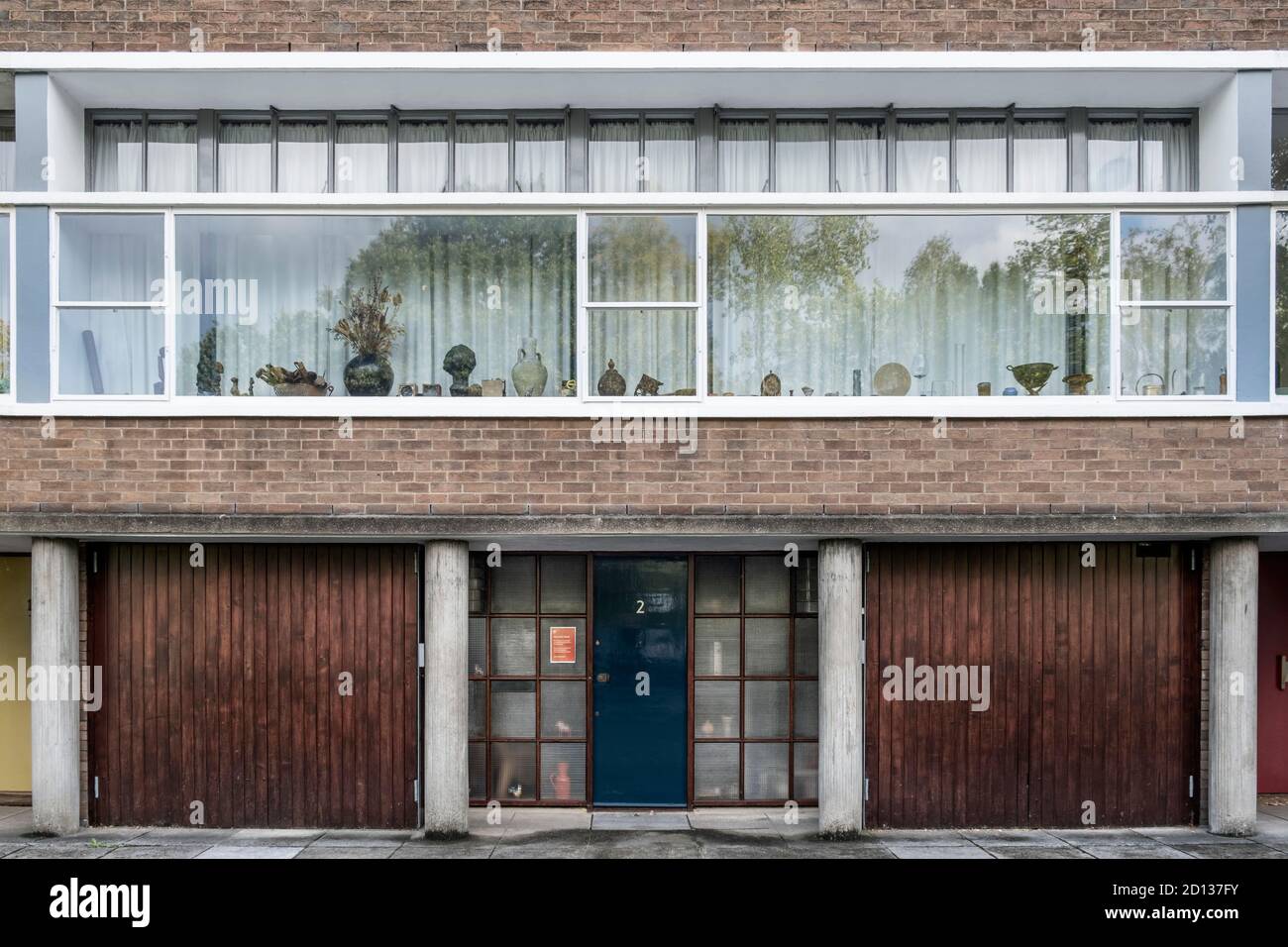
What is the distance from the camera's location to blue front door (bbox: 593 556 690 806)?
27.8ft

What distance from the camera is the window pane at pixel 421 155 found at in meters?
8.48

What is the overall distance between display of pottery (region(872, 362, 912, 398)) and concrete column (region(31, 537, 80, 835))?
7364 mm

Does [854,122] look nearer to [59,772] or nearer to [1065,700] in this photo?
[1065,700]

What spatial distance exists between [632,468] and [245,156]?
4750 mm

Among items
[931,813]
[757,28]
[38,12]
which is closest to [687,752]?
[931,813]

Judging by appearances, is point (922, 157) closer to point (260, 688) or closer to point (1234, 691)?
point (1234, 691)

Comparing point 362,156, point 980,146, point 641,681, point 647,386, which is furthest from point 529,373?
point 980,146

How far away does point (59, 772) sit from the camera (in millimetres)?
7824

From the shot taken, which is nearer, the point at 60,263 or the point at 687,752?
the point at 60,263

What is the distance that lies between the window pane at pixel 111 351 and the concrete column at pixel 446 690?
2999 millimetres

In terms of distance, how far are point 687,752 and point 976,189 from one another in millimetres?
5964

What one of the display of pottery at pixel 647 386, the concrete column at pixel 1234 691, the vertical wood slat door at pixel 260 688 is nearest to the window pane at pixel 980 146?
the display of pottery at pixel 647 386

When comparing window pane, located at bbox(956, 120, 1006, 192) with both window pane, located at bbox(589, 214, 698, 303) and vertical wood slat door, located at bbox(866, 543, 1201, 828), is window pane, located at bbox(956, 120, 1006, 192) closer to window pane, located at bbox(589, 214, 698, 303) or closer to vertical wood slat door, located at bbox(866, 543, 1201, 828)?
window pane, located at bbox(589, 214, 698, 303)

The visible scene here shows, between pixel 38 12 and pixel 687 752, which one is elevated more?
pixel 38 12
